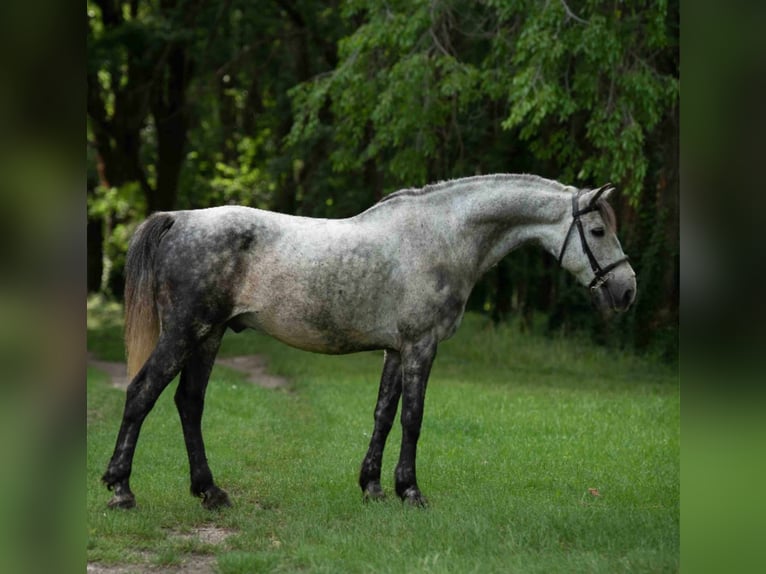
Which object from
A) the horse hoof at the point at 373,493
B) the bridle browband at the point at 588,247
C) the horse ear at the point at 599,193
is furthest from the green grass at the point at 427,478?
the horse ear at the point at 599,193

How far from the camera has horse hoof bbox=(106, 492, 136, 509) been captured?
6297mm

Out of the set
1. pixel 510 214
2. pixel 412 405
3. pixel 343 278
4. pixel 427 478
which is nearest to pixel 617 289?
pixel 510 214

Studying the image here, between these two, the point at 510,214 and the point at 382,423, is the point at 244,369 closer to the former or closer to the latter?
the point at 382,423

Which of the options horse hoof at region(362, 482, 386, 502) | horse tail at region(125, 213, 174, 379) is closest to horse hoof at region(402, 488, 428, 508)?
horse hoof at region(362, 482, 386, 502)

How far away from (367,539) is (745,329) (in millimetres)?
3551

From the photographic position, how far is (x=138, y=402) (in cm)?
638

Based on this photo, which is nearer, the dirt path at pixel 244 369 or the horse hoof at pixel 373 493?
the horse hoof at pixel 373 493

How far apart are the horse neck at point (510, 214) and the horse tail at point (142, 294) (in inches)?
89.9

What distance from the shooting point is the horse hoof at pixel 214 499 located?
21.4 feet

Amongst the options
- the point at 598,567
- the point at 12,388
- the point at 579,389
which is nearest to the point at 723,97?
the point at 12,388

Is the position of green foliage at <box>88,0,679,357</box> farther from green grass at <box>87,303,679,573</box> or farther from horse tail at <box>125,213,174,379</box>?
horse tail at <box>125,213,174,379</box>

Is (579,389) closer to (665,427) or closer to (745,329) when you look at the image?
(665,427)

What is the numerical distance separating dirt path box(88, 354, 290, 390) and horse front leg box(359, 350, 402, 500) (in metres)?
6.86

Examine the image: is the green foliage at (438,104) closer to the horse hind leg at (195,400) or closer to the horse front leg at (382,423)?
the horse front leg at (382,423)
